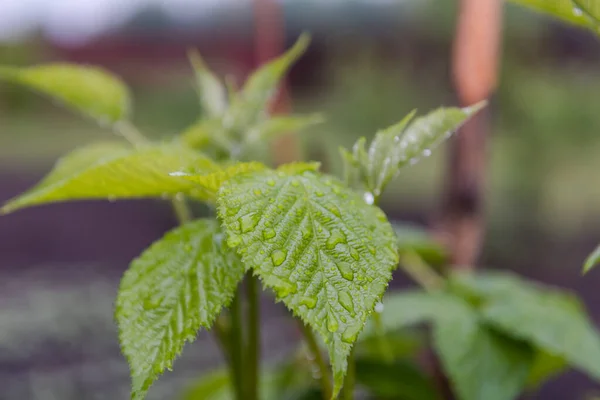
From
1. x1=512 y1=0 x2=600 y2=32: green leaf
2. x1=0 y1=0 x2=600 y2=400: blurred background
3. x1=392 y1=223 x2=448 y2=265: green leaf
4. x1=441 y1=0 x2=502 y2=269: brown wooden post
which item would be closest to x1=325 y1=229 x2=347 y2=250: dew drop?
x1=512 y1=0 x2=600 y2=32: green leaf

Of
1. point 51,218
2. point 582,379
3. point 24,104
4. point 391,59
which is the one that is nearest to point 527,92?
point 391,59

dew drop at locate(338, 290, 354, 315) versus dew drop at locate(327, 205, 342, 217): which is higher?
dew drop at locate(327, 205, 342, 217)

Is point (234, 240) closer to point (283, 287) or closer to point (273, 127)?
point (283, 287)

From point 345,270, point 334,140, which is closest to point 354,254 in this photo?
point 345,270

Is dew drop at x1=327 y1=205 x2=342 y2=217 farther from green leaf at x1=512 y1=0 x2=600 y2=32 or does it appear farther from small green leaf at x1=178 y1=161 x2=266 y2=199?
green leaf at x1=512 y1=0 x2=600 y2=32

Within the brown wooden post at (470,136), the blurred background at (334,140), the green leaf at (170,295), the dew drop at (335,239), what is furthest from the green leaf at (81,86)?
the blurred background at (334,140)

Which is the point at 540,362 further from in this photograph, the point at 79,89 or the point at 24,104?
the point at 24,104

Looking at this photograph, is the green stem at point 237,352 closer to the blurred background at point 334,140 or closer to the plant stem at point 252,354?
the plant stem at point 252,354
